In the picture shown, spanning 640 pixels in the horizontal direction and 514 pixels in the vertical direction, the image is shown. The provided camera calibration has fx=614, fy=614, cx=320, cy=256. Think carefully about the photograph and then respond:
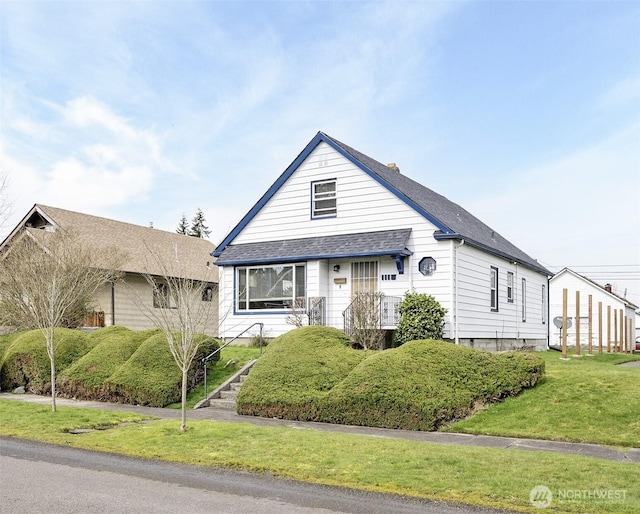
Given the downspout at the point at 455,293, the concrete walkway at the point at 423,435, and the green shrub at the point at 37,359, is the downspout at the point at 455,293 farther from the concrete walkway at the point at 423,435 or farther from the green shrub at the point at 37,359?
the green shrub at the point at 37,359

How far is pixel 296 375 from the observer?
13.4 meters

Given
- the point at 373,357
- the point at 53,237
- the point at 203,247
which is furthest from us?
the point at 203,247

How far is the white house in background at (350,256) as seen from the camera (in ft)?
60.5

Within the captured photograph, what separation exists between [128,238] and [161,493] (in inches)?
1070

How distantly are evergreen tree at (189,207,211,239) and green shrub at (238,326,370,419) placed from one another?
64250mm

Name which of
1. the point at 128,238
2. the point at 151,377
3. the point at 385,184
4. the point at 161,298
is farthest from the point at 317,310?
the point at 128,238

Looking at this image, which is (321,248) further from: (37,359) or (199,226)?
(199,226)

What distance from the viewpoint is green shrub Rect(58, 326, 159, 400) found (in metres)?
16.2

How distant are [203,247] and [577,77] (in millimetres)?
27363

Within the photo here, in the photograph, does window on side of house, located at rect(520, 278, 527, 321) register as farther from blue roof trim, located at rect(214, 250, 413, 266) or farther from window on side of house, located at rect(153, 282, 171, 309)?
window on side of house, located at rect(153, 282, 171, 309)

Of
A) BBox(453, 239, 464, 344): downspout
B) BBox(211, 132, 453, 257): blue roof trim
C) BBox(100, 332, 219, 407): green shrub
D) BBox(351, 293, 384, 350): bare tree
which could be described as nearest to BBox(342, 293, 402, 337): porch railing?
BBox(351, 293, 384, 350): bare tree

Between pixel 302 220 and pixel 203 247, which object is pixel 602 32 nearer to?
pixel 302 220

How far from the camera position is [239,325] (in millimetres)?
21609

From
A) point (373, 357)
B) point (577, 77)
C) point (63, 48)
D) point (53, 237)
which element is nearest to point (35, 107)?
point (63, 48)
